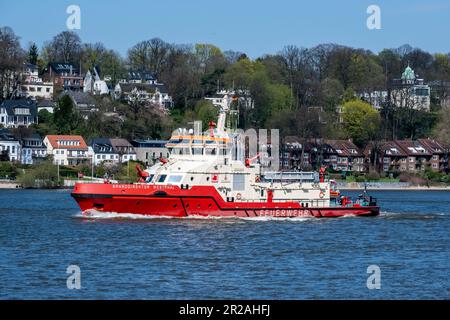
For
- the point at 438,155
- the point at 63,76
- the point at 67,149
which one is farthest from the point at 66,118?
the point at 438,155

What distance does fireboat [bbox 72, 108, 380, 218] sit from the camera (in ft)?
203

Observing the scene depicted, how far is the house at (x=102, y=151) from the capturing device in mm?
133625

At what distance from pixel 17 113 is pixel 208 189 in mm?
84546

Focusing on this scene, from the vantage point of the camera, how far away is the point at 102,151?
134875 mm

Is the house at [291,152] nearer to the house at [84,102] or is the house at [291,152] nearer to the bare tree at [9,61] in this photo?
the house at [84,102]

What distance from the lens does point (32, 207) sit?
7844cm

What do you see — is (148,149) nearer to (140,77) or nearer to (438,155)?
(140,77)

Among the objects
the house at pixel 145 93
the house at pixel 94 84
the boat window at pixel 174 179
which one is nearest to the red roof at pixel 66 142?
the house at pixel 145 93

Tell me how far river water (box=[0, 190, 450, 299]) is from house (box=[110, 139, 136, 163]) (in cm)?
6733

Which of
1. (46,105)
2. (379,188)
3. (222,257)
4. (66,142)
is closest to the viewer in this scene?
(222,257)

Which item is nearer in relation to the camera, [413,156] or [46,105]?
[46,105]
